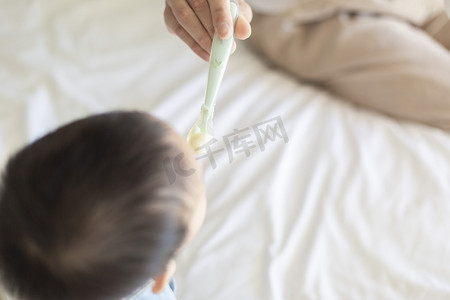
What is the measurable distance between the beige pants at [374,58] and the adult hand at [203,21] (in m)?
0.31

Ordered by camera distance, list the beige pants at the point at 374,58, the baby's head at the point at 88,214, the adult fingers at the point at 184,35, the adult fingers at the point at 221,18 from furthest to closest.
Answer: the beige pants at the point at 374,58 → the adult fingers at the point at 184,35 → the adult fingers at the point at 221,18 → the baby's head at the point at 88,214

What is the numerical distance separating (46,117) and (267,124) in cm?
42

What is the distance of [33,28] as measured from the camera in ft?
3.32

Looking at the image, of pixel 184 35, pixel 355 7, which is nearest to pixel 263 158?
pixel 184 35

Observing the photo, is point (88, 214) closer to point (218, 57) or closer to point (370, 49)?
point (218, 57)

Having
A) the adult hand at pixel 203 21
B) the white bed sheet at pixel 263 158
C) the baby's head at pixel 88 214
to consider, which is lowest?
the white bed sheet at pixel 263 158

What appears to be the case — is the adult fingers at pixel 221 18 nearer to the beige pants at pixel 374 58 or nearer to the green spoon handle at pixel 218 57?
the green spoon handle at pixel 218 57

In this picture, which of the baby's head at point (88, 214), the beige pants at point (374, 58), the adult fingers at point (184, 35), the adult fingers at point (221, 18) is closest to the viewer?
the baby's head at point (88, 214)

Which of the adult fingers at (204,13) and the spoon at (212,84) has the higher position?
the adult fingers at (204,13)

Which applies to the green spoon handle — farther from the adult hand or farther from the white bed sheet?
the white bed sheet

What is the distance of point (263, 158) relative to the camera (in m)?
0.83

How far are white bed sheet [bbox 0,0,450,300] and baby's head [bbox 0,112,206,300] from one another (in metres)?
0.28

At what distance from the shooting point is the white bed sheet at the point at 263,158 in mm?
684

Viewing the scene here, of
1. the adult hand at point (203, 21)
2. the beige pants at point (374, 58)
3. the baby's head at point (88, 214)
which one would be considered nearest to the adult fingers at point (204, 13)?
the adult hand at point (203, 21)
